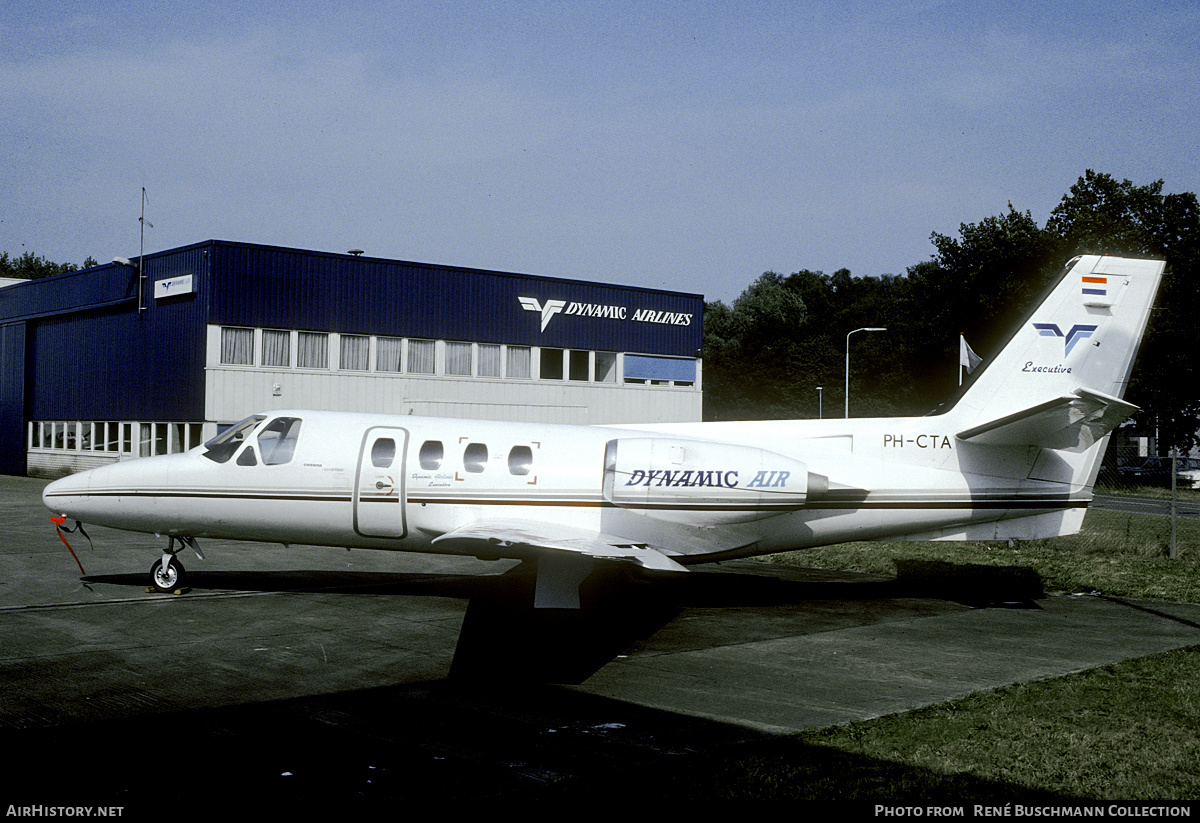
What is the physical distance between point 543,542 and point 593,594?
3.80m

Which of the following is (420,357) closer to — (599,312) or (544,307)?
(544,307)

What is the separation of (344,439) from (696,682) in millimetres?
6204

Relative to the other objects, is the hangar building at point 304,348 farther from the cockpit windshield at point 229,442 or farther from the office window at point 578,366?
the cockpit windshield at point 229,442

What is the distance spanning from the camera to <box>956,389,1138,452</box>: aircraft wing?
11.6m

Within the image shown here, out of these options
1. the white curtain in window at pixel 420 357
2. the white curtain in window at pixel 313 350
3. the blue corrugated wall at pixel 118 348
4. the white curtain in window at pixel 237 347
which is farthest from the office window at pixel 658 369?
the blue corrugated wall at pixel 118 348

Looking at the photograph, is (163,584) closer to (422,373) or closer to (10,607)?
(10,607)

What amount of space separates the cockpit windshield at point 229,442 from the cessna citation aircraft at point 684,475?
0.03 meters

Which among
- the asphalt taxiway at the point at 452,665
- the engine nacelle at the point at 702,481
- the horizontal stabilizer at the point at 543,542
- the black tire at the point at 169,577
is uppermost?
the engine nacelle at the point at 702,481

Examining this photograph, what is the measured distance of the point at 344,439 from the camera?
12.6 meters

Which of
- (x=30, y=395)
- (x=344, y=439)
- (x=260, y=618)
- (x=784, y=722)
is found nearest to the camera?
(x=784, y=722)

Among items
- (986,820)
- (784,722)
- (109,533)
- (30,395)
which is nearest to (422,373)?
(109,533)

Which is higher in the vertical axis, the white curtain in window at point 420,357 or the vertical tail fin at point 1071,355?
the white curtain in window at point 420,357

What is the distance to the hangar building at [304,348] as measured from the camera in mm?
32750

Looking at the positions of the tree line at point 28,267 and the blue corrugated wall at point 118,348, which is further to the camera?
the tree line at point 28,267
